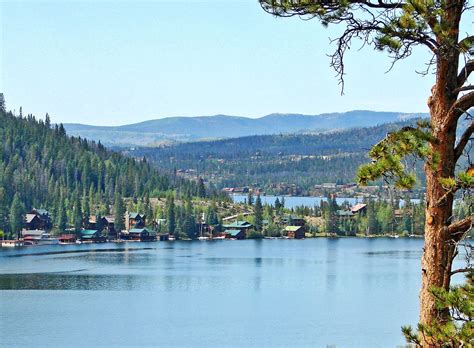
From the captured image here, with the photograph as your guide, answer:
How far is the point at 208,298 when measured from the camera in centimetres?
4650

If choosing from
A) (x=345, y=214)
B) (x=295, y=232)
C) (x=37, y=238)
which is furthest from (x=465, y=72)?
(x=345, y=214)

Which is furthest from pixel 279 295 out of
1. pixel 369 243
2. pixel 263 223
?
pixel 263 223

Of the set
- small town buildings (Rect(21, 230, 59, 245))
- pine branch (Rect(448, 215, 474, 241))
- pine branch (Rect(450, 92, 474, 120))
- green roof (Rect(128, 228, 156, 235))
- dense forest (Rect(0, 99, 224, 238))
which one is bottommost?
small town buildings (Rect(21, 230, 59, 245))

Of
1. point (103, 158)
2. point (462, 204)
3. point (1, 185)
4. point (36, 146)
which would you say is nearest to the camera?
point (462, 204)

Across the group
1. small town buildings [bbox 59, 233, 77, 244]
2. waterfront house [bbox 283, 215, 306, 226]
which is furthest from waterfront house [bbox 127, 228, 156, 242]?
waterfront house [bbox 283, 215, 306, 226]

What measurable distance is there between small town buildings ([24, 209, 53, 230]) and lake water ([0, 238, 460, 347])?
20.9m

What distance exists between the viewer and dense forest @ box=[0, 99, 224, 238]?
11106cm

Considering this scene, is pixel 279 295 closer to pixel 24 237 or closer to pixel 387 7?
pixel 387 7

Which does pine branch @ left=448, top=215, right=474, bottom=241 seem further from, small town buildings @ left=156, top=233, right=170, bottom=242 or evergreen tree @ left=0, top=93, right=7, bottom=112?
evergreen tree @ left=0, top=93, right=7, bottom=112

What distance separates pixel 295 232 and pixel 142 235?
1702cm

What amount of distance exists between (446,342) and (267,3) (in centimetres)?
274

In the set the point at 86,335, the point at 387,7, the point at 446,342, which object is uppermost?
the point at 387,7

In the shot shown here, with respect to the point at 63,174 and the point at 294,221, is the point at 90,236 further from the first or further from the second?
the point at 63,174

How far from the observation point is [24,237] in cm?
9800
